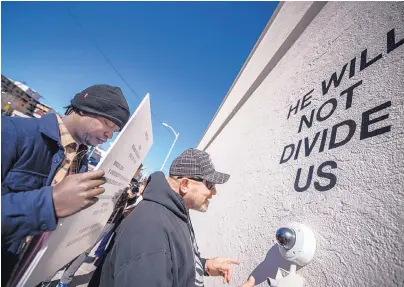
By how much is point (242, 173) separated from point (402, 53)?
1.71m

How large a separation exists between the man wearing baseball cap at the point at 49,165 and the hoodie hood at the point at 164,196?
49cm

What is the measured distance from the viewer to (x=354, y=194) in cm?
93

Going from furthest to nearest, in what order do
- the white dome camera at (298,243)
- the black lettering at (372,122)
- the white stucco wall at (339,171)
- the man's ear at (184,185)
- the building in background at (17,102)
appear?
the building in background at (17,102)
the man's ear at (184,185)
the white dome camera at (298,243)
the black lettering at (372,122)
the white stucco wall at (339,171)

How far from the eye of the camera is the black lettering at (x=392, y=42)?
1.00 metres

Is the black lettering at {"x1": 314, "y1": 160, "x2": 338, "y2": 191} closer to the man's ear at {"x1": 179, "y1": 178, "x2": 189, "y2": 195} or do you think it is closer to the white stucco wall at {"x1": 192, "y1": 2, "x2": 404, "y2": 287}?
the white stucco wall at {"x1": 192, "y1": 2, "x2": 404, "y2": 287}

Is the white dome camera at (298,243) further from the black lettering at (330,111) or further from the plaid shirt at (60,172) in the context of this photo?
the plaid shirt at (60,172)

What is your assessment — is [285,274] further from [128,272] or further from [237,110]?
[237,110]

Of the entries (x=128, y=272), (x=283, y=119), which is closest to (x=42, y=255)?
(x=128, y=272)

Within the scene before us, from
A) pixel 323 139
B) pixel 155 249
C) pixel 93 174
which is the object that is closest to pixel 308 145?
pixel 323 139

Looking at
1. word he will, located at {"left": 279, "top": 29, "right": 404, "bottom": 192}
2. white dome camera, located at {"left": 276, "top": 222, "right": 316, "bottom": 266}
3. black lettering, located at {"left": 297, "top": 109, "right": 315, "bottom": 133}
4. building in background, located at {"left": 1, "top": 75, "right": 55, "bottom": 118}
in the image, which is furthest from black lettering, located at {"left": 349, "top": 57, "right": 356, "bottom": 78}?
building in background, located at {"left": 1, "top": 75, "right": 55, "bottom": 118}

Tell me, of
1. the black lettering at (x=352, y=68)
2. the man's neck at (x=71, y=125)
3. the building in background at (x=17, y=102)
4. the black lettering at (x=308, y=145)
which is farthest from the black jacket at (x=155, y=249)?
the building in background at (x=17, y=102)

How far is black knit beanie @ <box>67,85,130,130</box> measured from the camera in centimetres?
143

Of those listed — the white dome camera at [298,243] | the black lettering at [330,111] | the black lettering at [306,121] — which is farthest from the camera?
the black lettering at [306,121]

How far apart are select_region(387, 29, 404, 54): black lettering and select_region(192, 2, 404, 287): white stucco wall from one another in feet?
0.06
